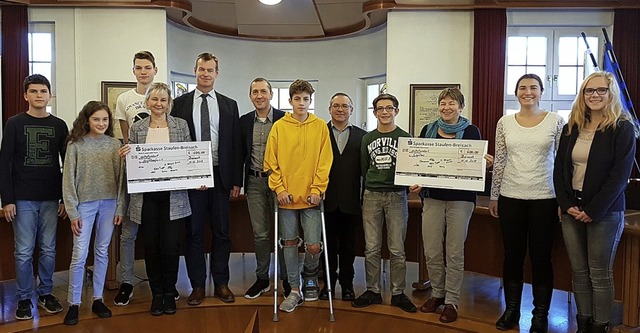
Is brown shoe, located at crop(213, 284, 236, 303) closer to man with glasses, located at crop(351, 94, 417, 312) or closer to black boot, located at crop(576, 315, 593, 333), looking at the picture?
man with glasses, located at crop(351, 94, 417, 312)

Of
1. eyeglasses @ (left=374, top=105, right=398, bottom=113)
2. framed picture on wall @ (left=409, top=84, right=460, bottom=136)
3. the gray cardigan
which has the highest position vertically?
framed picture on wall @ (left=409, top=84, right=460, bottom=136)

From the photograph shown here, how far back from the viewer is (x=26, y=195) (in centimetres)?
303

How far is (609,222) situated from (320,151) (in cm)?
168

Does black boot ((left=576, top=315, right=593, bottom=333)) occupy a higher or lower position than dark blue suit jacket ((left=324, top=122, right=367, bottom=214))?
lower

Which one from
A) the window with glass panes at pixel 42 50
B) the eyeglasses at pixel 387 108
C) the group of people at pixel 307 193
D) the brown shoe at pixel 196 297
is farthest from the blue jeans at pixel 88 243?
the window with glass panes at pixel 42 50

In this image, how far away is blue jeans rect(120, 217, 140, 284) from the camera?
3424 mm

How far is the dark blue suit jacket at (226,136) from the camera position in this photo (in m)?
3.33

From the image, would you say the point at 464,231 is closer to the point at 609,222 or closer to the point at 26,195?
the point at 609,222

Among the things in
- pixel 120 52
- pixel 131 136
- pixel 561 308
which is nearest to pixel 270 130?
pixel 131 136

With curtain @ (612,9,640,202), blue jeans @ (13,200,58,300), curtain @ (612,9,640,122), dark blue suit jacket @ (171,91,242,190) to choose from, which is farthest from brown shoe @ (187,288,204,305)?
curtain @ (612,9,640,122)

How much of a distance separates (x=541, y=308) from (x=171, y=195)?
233 centimetres

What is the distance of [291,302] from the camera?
3283 mm

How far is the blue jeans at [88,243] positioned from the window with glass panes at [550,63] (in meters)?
4.57

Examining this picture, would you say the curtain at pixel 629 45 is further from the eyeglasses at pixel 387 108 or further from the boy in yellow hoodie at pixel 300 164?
the boy in yellow hoodie at pixel 300 164
